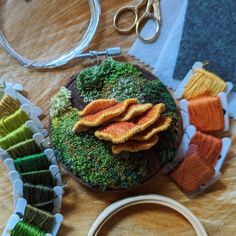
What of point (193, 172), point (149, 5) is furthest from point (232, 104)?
point (149, 5)

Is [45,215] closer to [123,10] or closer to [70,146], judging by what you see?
[70,146]

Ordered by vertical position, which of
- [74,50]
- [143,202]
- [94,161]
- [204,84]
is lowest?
[143,202]

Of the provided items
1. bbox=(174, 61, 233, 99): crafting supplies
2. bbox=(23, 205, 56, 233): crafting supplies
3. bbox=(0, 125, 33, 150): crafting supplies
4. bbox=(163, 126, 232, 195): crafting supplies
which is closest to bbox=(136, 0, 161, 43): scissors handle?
bbox=(174, 61, 233, 99): crafting supplies

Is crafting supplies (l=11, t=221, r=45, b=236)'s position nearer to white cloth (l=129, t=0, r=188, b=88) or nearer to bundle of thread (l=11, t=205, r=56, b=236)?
bundle of thread (l=11, t=205, r=56, b=236)

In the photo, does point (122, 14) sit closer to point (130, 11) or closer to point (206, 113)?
point (130, 11)

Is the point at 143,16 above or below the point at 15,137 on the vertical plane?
above

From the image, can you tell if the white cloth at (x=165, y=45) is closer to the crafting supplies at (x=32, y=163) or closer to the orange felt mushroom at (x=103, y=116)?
the orange felt mushroom at (x=103, y=116)
